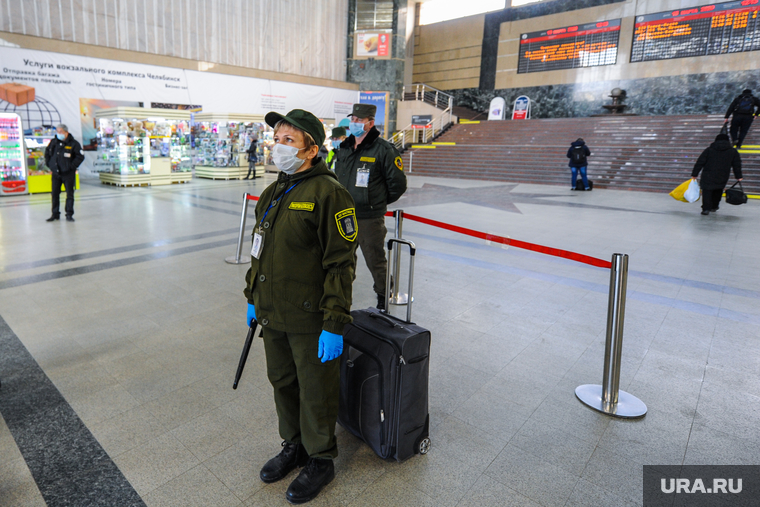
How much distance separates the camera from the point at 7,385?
2654 millimetres

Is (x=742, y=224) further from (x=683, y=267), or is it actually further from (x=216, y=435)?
(x=216, y=435)

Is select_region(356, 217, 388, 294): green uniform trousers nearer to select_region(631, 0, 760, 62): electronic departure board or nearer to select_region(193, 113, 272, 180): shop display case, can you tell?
select_region(193, 113, 272, 180): shop display case

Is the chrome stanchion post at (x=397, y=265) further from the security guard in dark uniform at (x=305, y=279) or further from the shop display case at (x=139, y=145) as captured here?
the shop display case at (x=139, y=145)

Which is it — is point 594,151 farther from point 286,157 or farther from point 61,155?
point 286,157

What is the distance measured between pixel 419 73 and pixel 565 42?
29.3 ft

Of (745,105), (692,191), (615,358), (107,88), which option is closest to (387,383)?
(615,358)

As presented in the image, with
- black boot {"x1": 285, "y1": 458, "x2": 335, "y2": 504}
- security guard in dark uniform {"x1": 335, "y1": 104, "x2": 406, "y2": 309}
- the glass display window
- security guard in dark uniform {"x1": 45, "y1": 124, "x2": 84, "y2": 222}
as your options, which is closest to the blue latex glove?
black boot {"x1": 285, "y1": 458, "x2": 335, "y2": 504}

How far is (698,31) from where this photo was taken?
1880 cm

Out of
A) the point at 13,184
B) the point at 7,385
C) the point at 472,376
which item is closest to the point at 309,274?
the point at 472,376

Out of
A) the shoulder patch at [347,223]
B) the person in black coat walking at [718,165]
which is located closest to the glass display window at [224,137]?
the person in black coat walking at [718,165]

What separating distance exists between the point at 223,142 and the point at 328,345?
15.0 metres

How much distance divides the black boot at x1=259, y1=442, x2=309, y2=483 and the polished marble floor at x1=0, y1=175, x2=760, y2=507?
4 cm

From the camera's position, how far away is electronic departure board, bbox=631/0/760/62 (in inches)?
703

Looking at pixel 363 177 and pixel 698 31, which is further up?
pixel 698 31
